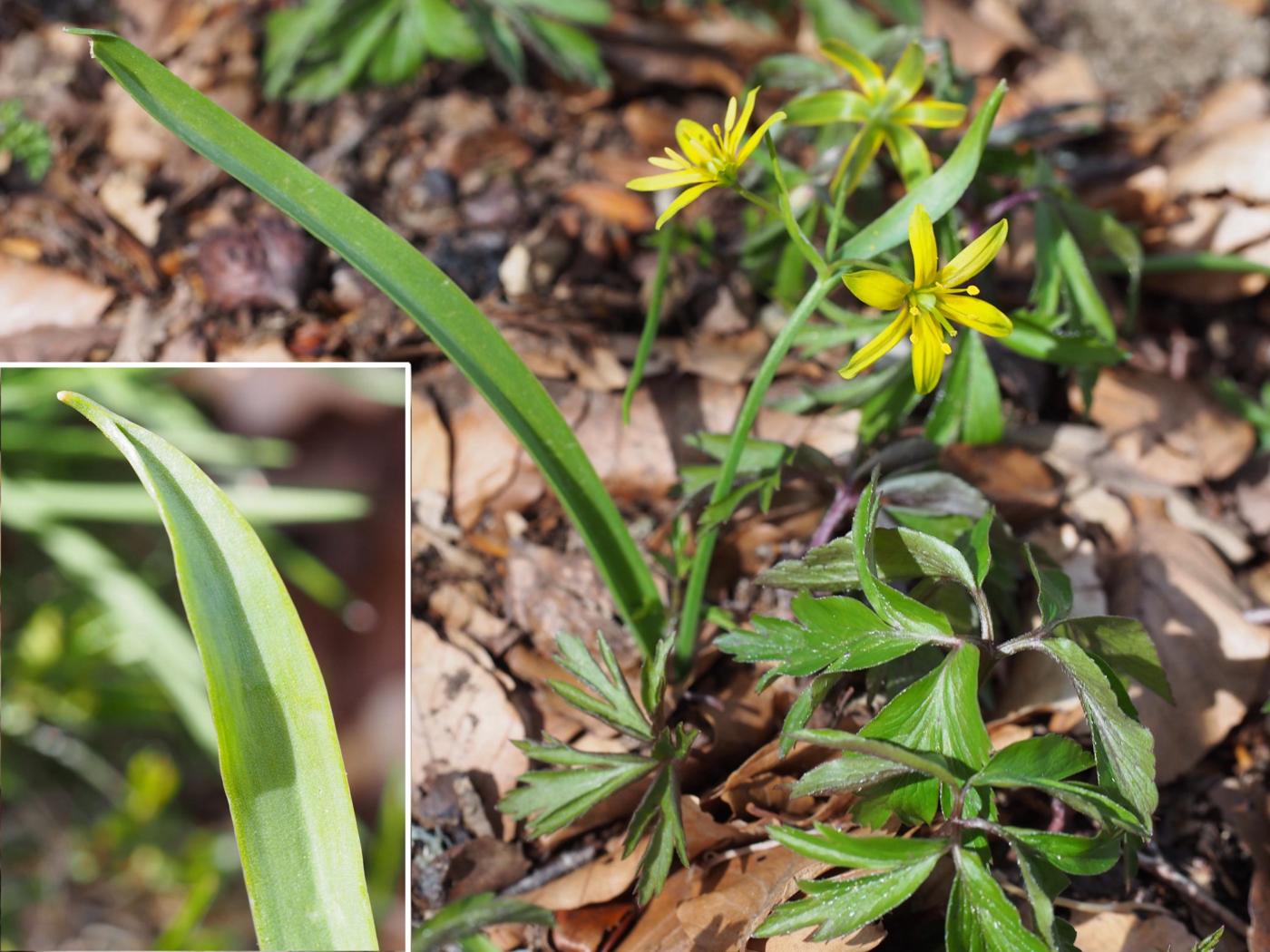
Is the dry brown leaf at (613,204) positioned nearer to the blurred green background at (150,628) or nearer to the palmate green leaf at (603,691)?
the blurred green background at (150,628)

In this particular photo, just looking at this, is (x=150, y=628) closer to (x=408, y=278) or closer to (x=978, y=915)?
(x=408, y=278)

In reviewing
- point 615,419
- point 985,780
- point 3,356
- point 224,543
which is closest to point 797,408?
point 615,419

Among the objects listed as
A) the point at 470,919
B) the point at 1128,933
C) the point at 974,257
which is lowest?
the point at 1128,933

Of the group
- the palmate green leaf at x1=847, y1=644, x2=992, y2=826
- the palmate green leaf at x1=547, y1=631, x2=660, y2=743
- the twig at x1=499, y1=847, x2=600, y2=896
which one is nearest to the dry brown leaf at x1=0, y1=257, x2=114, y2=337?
the palmate green leaf at x1=547, y1=631, x2=660, y2=743

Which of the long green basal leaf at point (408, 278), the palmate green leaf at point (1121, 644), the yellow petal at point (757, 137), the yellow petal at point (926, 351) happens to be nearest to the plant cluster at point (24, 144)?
the long green basal leaf at point (408, 278)

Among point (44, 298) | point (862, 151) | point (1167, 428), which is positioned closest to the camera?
point (862, 151)

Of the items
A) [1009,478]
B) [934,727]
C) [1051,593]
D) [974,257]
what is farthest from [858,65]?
[934,727]

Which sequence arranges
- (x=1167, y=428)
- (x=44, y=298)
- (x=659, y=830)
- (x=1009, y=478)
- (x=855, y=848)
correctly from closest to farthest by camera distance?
(x=855, y=848) < (x=659, y=830) < (x=1009, y=478) < (x=44, y=298) < (x=1167, y=428)

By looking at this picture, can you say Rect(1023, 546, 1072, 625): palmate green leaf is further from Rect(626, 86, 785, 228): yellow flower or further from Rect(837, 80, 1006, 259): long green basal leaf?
Rect(626, 86, 785, 228): yellow flower
